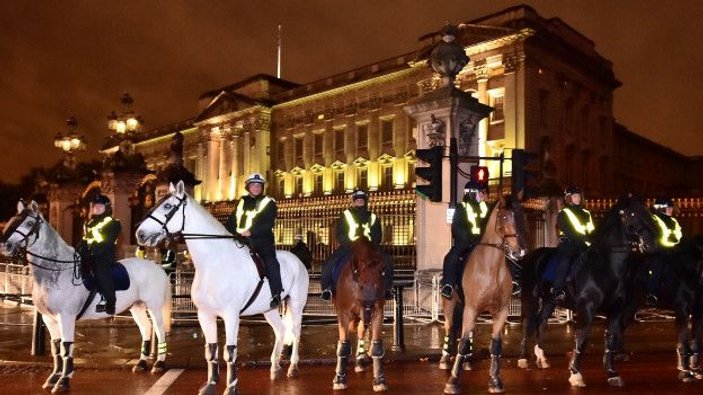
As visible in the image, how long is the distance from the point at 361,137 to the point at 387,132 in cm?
346

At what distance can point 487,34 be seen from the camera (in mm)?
54688

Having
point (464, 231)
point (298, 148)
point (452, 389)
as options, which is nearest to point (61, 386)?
point (452, 389)

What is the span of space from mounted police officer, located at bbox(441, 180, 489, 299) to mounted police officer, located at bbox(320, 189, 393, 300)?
2.46ft

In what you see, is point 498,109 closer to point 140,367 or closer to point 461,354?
point 140,367

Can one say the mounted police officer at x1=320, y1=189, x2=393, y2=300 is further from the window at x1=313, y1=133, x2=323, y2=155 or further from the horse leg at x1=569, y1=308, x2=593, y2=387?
the window at x1=313, y1=133, x2=323, y2=155

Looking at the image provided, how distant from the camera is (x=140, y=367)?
34.6ft

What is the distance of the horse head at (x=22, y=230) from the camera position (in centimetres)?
935

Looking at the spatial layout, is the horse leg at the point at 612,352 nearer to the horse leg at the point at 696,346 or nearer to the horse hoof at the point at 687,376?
the horse hoof at the point at 687,376

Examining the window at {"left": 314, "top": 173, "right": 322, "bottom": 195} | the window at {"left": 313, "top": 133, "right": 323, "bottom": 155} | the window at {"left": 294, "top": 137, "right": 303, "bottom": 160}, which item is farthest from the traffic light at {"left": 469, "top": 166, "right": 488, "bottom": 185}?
the window at {"left": 294, "top": 137, "right": 303, "bottom": 160}

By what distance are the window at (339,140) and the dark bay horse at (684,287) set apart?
203ft

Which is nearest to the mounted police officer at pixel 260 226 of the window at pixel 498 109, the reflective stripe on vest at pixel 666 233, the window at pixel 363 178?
the reflective stripe on vest at pixel 666 233

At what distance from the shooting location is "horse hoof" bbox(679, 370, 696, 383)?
9.62 meters

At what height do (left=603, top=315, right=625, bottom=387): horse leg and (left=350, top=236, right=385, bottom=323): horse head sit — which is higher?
(left=350, top=236, right=385, bottom=323): horse head

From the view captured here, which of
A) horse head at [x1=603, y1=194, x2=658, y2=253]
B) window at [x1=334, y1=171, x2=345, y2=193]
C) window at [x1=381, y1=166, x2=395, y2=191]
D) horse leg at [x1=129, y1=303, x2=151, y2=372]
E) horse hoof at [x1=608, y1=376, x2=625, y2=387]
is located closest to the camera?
horse hoof at [x1=608, y1=376, x2=625, y2=387]
